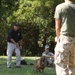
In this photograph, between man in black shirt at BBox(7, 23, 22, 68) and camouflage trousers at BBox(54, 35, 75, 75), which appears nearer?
camouflage trousers at BBox(54, 35, 75, 75)

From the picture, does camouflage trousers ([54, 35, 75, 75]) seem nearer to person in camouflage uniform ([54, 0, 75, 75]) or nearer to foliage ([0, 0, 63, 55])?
person in camouflage uniform ([54, 0, 75, 75])

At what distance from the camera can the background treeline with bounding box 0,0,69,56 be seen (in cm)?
2825

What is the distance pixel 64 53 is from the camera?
6.03 m

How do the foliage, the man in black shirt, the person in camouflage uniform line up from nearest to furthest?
the person in camouflage uniform → the man in black shirt → the foliage

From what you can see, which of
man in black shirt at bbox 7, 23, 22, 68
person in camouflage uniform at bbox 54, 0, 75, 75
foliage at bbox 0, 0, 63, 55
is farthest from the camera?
foliage at bbox 0, 0, 63, 55

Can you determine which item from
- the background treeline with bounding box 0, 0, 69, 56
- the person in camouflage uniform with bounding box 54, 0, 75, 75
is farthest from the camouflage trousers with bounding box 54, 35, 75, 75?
the background treeline with bounding box 0, 0, 69, 56

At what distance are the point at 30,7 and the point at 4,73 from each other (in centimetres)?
1872

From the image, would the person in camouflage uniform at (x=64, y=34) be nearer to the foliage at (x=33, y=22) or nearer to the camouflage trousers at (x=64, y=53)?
the camouflage trousers at (x=64, y=53)

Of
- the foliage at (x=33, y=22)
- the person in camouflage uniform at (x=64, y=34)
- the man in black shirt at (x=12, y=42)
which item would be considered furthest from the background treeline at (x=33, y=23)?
the person in camouflage uniform at (x=64, y=34)

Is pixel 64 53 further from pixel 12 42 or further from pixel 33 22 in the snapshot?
pixel 33 22

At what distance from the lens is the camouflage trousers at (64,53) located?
601 centimetres

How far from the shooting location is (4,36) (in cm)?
3059

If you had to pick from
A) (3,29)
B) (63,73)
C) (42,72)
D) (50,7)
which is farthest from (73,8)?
(3,29)

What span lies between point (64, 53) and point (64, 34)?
1.15ft
